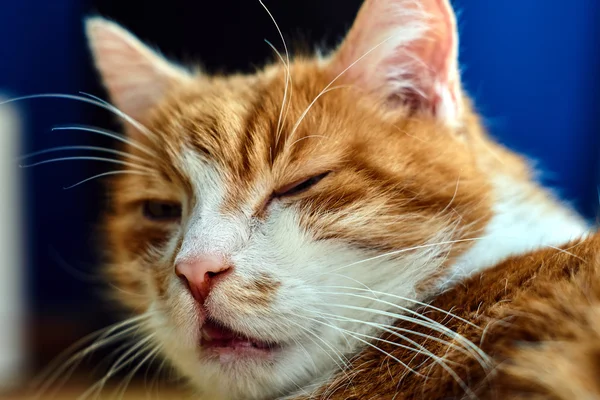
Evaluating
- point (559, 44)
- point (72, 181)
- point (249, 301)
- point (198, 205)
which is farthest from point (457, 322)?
point (72, 181)

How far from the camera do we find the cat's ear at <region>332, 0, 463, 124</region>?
0.86 meters

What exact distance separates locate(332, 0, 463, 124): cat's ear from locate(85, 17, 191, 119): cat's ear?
41 cm

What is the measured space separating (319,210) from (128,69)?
1.86 ft

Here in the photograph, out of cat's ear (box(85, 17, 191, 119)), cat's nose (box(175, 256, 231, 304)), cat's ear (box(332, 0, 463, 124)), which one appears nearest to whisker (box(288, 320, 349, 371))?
cat's nose (box(175, 256, 231, 304))

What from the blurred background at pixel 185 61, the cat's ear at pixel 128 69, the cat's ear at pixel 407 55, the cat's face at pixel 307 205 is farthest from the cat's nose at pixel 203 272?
the blurred background at pixel 185 61

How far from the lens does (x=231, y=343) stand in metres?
0.76

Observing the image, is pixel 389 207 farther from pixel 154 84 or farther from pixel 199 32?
pixel 199 32

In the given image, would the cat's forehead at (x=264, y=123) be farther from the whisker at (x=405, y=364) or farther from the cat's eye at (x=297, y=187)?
the whisker at (x=405, y=364)

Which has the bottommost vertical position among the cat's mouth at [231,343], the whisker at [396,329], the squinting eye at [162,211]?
the cat's mouth at [231,343]

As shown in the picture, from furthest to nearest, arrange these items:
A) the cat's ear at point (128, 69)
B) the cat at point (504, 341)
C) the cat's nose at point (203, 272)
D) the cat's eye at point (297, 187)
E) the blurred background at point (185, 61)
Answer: the blurred background at point (185, 61)
the cat's ear at point (128, 69)
the cat's eye at point (297, 187)
the cat's nose at point (203, 272)
the cat at point (504, 341)

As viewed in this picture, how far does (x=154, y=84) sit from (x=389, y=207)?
595 millimetres

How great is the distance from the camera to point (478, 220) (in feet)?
2.78

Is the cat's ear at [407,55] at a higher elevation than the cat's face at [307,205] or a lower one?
higher

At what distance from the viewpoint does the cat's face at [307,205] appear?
742mm
